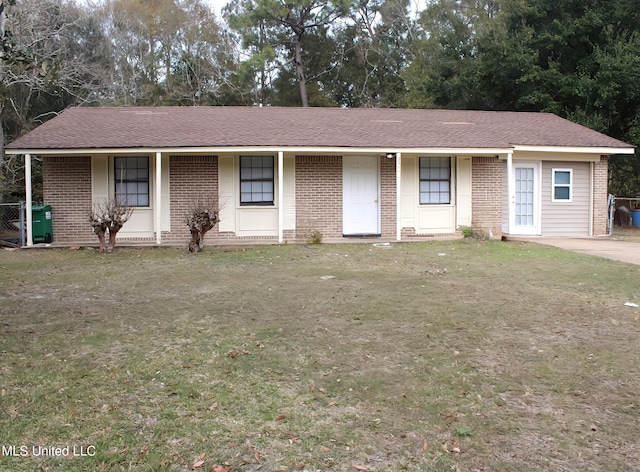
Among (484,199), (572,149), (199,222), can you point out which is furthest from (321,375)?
(572,149)

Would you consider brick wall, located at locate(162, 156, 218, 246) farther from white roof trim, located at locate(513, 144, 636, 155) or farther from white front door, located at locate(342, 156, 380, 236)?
white roof trim, located at locate(513, 144, 636, 155)

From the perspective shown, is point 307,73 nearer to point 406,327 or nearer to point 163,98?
point 163,98

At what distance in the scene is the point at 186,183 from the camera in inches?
572

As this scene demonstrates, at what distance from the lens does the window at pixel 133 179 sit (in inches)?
570

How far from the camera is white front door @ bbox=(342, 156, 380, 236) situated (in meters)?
15.0

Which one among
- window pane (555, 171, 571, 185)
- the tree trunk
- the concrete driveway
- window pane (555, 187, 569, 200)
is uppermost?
the tree trunk

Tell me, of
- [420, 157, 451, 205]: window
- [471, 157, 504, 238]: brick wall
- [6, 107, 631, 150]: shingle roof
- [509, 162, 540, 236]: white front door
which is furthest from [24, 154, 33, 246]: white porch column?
[509, 162, 540, 236]: white front door

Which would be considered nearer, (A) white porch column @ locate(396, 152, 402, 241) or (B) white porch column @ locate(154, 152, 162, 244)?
(B) white porch column @ locate(154, 152, 162, 244)

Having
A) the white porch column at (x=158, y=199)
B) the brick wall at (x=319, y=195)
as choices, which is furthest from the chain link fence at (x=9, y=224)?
the brick wall at (x=319, y=195)

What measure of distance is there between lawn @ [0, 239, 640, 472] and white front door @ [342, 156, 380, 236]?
6549 mm

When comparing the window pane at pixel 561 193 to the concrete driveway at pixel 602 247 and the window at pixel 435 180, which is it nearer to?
the concrete driveway at pixel 602 247

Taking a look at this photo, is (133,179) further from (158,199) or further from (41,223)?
(41,223)

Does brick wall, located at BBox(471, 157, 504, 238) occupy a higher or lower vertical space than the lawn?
higher

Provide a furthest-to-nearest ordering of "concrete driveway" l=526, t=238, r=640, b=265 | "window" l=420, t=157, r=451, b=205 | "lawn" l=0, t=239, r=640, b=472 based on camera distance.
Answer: "window" l=420, t=157, r=451, b=205, "concrete driveway" l=526, t=238, r=640, b=265, "lawn" l=0, t=239, r=640, b=472
